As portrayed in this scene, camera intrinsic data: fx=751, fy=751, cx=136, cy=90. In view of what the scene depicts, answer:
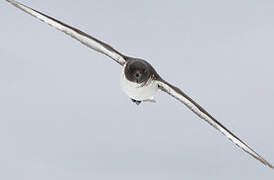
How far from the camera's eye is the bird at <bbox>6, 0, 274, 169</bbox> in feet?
220

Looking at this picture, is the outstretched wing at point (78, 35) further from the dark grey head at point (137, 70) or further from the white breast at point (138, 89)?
the white breast at point (138, 89)

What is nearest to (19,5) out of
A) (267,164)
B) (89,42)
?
(89,42)

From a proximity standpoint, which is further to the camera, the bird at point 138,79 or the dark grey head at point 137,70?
the bird at point 138,79

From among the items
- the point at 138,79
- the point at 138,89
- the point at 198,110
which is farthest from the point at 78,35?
the point at 198,110

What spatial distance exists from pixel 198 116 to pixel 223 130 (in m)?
2.71

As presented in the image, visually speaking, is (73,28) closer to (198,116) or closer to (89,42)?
(89,42)

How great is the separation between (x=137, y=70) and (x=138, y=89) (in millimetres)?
2476


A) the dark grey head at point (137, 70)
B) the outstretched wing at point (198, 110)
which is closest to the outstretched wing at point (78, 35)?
the dark grey head at point (137, 70)

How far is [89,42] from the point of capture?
69.7m

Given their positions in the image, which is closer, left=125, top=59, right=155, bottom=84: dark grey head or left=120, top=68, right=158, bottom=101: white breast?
left=125, top=59, right=155, bottom=84: dark grey head

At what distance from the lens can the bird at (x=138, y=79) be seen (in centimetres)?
6706

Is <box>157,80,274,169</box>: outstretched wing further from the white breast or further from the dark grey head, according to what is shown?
the dark grey head

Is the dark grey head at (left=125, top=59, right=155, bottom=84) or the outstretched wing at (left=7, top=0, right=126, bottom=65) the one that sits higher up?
the outstretched wing at (left=7, top=0, right=126, bottom=65)

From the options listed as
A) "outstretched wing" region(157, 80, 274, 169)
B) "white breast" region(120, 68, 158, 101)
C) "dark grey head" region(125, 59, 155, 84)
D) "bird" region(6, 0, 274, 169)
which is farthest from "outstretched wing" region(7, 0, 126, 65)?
"outstretched wing" region(157, 80, 274, 169)
